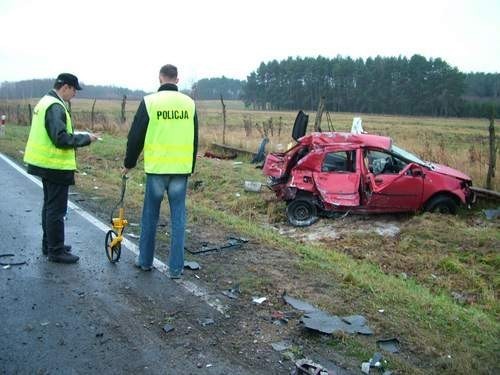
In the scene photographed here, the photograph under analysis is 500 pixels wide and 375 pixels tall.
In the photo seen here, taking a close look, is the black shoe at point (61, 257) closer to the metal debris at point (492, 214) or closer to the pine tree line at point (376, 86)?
the metal debris at point (492, 214)

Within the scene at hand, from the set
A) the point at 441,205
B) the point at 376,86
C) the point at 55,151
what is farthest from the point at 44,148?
the point at 376,86

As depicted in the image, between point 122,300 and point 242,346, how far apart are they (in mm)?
1336

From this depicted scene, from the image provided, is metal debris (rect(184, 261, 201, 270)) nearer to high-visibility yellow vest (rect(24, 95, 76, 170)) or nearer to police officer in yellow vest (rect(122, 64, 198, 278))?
police officer in yellow vest (rect(122, 64, 198, 278))

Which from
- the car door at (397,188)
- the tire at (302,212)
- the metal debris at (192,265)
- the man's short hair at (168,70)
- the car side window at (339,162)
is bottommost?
the tire at (302,212)

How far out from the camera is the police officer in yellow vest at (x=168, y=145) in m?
4.88

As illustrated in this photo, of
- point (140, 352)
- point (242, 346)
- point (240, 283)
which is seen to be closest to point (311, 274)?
point (240, 283)

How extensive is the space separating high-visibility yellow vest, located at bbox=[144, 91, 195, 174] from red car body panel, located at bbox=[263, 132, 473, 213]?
510 centimetres

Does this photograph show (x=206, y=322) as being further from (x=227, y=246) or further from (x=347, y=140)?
(x=347, y=140)

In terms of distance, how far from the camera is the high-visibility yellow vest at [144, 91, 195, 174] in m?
4.87

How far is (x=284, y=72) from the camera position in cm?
8781

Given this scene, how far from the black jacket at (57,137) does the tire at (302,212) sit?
17.8 feet

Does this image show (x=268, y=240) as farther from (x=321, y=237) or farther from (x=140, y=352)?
(x=140, y=352)

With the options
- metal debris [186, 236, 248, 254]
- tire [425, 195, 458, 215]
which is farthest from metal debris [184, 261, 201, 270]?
tire [425, 195, 458, 215]

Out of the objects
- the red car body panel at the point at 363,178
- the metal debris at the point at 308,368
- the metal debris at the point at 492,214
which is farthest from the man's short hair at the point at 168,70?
the metal debris at the point at 492,214
